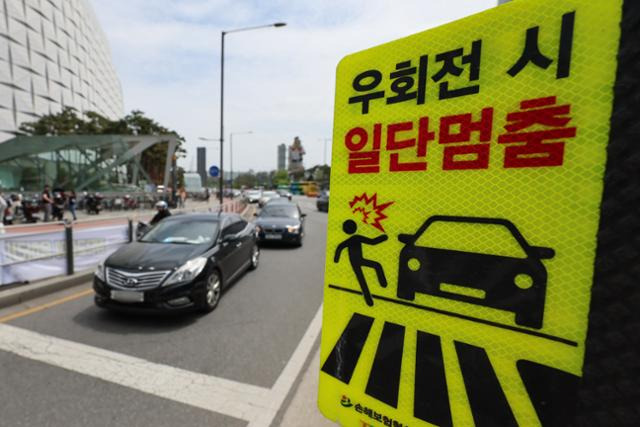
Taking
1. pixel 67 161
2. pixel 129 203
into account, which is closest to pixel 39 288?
pixel 129 203

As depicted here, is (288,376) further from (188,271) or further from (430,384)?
(430,384)

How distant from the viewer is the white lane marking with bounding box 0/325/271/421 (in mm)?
2555

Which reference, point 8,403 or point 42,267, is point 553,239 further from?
point 42,267

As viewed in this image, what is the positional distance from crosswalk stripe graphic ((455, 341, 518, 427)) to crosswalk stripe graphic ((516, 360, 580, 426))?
75 mm

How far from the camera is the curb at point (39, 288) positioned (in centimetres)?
448

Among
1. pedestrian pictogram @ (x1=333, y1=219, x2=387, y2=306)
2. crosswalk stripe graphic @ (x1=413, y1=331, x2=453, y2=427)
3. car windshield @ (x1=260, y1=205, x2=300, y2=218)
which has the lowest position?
car windshield @ (x1=260, y1=205, x2=300, y2=218)

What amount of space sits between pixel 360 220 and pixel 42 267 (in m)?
6.54

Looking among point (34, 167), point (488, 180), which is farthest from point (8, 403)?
point (34, 167)

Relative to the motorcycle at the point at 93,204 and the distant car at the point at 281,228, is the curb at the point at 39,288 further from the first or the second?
the motorcycle at the point at 93,204

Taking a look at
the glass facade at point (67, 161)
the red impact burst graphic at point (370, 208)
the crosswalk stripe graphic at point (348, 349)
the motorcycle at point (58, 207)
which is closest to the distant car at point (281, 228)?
the crosswalk stripe graphic at point (348, 349)

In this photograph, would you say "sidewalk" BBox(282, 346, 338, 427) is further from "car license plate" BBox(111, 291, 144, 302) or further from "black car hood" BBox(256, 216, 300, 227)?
"black car hood" BBox(256, 216, 300, 227)

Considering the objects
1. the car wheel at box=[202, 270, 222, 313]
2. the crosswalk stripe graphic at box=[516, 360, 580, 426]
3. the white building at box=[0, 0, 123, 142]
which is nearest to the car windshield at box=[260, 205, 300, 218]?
the car wheel at box=[202, 270, 222, 313]

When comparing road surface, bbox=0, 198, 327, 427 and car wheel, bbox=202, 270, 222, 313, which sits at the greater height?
car wheel, bbox=202, 270, 222, 313

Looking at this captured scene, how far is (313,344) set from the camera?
140 inches
